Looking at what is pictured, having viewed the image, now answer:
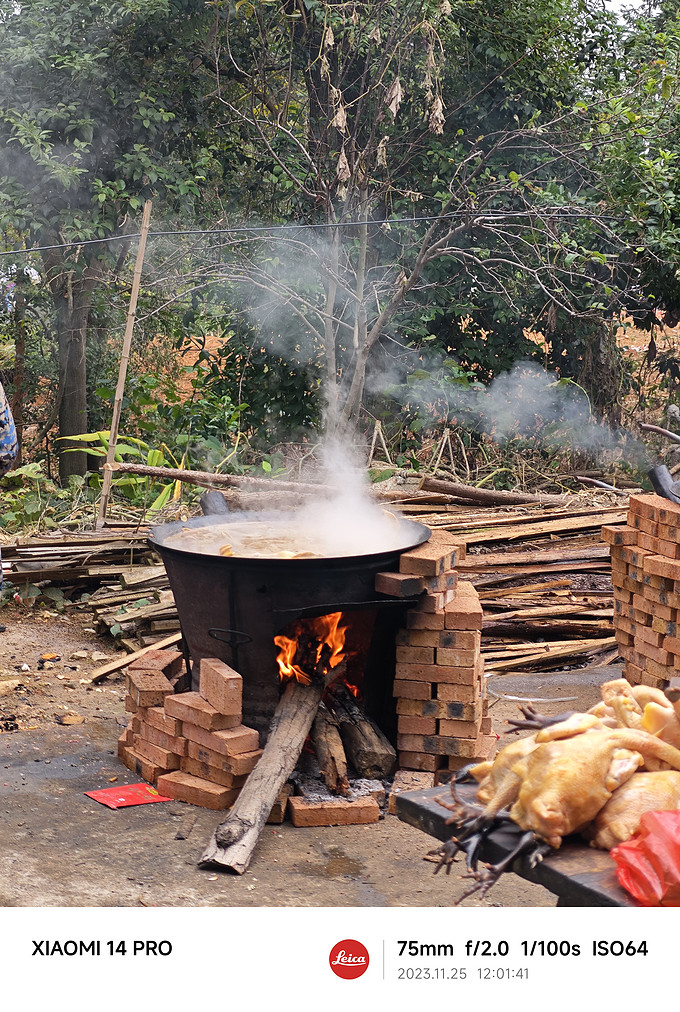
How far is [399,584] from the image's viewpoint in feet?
A: 13.2

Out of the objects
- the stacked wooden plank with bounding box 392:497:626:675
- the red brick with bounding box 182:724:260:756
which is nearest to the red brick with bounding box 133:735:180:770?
the red brick with bounding box 182:724:260:756

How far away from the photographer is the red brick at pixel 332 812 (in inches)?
152

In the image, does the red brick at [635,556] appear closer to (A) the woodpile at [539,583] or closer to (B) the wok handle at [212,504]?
(A) the woodpile at [539,583]

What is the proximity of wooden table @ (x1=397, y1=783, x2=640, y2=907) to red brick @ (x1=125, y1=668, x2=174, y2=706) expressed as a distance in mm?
2702

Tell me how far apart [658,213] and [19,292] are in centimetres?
714

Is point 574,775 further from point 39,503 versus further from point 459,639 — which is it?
point 39,503

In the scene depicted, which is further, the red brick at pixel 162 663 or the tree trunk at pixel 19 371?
the tree trunk at pixel 19 371

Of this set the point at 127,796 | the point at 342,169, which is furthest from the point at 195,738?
the point at 342,169

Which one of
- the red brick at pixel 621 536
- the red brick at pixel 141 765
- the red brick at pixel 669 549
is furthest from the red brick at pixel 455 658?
the red brick at pixel 621 536

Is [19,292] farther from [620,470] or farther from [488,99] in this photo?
[620,470]

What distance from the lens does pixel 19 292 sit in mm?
10539

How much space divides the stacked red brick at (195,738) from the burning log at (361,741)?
1.65 feet

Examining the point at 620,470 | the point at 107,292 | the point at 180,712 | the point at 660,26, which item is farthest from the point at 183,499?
the point at 660,26
